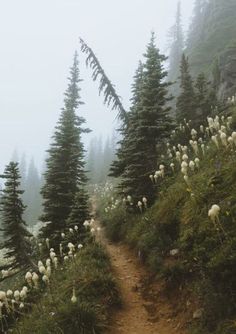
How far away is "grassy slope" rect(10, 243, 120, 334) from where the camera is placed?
25.5 ft

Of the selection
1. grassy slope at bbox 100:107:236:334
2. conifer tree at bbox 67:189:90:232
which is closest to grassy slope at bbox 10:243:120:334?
grassy slope at bbox 100:107:236:334

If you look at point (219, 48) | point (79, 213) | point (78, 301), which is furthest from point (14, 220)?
point (219, 48)

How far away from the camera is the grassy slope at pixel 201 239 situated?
682 cm

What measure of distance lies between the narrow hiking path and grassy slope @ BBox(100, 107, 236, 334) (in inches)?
18.0

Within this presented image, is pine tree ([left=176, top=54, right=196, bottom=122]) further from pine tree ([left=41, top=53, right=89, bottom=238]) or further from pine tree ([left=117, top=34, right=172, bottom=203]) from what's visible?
pine tree ([left=41, top=53, right=89, bottom=238])

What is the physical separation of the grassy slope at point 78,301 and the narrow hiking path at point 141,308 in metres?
0.37

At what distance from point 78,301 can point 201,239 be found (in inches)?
111

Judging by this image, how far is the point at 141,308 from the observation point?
9.26 metres

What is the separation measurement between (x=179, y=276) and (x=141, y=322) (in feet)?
4.25

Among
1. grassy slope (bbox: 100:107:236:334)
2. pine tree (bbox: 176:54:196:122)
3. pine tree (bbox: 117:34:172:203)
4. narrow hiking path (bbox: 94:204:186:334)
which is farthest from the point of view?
pine tree (bbox: 176:54:196:122)

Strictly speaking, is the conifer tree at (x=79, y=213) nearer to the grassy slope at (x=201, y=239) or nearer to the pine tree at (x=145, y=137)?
the pine tree at (x=145, y=137)

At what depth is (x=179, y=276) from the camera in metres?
8.95

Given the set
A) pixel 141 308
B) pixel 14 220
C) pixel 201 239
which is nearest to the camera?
pixel 201 239

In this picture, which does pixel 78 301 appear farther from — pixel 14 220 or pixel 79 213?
pixel 14 220
